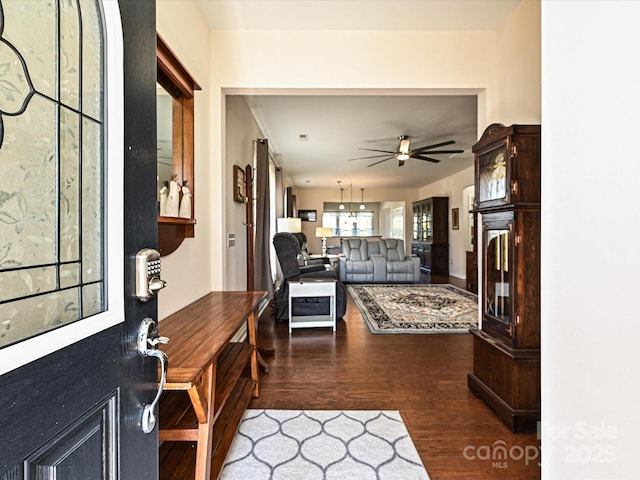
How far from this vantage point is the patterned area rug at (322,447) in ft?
5.15

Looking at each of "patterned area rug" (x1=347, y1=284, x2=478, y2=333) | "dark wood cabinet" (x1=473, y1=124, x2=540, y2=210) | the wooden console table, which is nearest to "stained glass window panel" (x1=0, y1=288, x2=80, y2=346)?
the wooden console table

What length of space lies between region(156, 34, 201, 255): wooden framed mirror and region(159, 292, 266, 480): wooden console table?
455 millimetres

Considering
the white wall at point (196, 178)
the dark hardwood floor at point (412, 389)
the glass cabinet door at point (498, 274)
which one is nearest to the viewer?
the dark hardwood floor at point (412, 389)

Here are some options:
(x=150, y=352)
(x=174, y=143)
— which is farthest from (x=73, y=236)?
(x=174, y=143)

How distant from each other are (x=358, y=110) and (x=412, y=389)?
3.30m

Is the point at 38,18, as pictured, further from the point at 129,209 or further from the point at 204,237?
the point at 204,237

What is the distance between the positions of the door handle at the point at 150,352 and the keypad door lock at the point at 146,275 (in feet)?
0.22

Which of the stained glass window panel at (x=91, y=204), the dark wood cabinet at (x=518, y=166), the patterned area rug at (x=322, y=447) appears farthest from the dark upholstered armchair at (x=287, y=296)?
the stained glass window panel at (x=91, y=204)

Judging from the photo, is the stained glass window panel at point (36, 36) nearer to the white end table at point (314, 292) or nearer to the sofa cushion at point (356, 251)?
the white end table at point (314, 292)

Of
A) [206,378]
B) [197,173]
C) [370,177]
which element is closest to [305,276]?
[197,173]

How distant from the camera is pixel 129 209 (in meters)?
0.71

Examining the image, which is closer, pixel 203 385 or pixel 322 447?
pixel 203 385

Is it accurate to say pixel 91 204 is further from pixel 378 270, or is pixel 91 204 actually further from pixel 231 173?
pixel 378 270

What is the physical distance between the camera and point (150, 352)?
0.73 m
